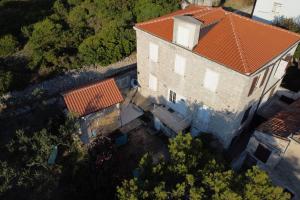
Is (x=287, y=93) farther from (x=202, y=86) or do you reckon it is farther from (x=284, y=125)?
(x=202, y=86)

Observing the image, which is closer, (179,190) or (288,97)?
(179,190)

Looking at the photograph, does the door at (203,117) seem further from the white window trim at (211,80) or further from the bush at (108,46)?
the bush at (108,46)

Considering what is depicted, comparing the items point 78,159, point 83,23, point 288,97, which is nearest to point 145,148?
point 78,159

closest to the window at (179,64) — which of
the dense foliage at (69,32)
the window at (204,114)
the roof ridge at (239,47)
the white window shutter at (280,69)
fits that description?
the window at (204,114)

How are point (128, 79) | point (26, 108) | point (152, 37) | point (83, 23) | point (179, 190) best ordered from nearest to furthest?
point (179, 190) < point (152, 37) < point (26, 108) < point (128, 79) < point (83, 23)

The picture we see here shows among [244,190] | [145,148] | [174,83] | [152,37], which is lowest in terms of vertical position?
[145,148]

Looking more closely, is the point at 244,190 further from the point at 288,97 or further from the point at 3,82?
the point at 3,82
